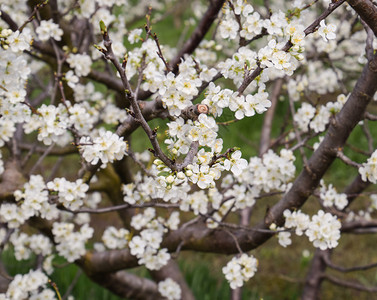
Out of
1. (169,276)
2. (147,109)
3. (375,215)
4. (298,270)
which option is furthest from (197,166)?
(375,215)

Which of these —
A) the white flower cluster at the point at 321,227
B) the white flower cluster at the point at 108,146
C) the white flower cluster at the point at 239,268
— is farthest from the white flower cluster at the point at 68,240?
the white flower cluster at the point at 321,227

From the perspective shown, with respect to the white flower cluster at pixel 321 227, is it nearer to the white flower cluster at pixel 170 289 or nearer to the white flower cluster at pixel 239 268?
the white flower cluster at pixel 239 268

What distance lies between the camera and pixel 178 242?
2582 mm

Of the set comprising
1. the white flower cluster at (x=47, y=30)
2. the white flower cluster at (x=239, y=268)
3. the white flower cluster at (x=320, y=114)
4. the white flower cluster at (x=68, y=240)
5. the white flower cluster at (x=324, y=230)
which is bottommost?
the white flower cluster at (x=239, y=268)

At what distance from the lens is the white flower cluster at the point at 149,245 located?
7.84 ft

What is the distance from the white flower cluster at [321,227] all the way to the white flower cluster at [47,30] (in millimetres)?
1605

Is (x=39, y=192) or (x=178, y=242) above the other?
(x=39, y=192)

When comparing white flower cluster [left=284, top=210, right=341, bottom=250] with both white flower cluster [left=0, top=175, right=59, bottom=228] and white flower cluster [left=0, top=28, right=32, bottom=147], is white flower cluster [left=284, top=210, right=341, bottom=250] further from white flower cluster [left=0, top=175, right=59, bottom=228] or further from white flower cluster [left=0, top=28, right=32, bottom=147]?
white flower cluster [left=0, top=28, right=32, bottom=147]

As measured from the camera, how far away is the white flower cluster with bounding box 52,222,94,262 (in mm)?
2584

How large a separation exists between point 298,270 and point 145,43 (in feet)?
11.1

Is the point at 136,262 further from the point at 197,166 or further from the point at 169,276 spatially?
the point at 197,166

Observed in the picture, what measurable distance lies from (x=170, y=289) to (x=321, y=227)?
4.18 feet

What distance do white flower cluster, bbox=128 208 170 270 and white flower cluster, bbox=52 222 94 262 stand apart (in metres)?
0.39

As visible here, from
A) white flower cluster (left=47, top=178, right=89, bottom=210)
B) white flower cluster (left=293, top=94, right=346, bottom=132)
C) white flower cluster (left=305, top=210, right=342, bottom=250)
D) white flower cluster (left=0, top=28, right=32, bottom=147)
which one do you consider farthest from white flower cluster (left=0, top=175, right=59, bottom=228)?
white flower cluster (left=293, top=94, right=346, bottom=132)
